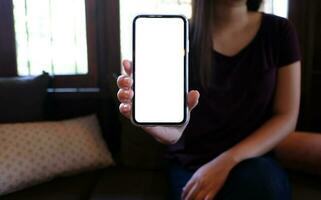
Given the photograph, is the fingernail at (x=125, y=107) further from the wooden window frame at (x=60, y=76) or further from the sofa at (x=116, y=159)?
the wooden window frame at (x=60, y=76)

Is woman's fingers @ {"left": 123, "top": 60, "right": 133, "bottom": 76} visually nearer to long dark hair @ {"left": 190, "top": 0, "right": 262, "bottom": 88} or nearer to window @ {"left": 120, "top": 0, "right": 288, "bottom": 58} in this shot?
long dark hair @ {"left": 190, "top": 0, "right": 262, "bottom": 88}

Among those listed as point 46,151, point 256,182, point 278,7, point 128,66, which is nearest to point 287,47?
point 256,182

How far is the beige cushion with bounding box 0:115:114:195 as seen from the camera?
1.44 meters

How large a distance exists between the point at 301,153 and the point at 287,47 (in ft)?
1.28

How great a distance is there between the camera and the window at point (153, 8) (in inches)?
72.0

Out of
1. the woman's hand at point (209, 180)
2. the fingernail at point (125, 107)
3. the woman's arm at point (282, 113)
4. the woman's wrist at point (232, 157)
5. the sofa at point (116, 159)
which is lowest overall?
the sofa at point (116, 159)

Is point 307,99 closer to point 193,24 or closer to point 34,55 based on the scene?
point 193,24

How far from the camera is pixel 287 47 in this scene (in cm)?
128

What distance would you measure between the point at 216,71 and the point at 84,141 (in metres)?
0.60

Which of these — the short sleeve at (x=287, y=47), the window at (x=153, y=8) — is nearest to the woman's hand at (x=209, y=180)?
the short sleeve at (x=287, y=47)

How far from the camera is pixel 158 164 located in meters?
1.63

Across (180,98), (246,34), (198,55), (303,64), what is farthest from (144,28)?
(303,64)

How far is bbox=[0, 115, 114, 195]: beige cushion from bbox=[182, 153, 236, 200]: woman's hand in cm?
55

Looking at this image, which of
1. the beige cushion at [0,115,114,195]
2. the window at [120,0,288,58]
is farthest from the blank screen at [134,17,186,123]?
the window at [120,0,288,58]
